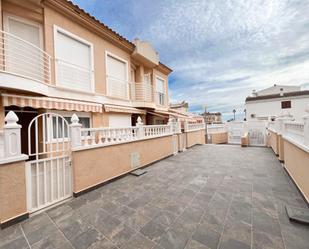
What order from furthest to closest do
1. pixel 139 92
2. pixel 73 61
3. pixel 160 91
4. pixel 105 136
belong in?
pixel 160 91, pixel 139 92, pixel 73 61, pixel 105 136

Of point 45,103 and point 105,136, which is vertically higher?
point 45,103

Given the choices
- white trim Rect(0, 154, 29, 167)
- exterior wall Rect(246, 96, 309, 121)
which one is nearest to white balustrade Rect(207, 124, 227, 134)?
white trim Rect(0, 154, 29, 167)

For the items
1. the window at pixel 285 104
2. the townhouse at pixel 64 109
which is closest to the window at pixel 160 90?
the townhouse at pixel 64 109

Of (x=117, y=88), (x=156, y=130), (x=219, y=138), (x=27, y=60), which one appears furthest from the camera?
(x=219, y=138)

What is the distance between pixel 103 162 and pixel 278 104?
42838 millimetres

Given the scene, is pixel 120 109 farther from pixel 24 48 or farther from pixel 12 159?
pixel 12 159

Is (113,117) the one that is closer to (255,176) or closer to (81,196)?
(81,196)

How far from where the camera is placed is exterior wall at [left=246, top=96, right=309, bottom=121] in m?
31.1

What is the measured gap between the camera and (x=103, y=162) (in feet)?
18.8

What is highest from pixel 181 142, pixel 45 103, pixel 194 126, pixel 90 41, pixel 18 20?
pixel 90 41

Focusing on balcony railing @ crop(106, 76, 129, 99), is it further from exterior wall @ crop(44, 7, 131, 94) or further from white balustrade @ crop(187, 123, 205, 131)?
white balustrade @ crop(187, 123, 205, 131)

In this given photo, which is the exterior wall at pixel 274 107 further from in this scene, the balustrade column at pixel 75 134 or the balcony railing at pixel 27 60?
the balcony railing at pixel 27 60

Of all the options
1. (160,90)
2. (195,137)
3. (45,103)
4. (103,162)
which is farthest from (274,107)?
(45,103)

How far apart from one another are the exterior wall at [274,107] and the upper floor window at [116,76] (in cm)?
3626
